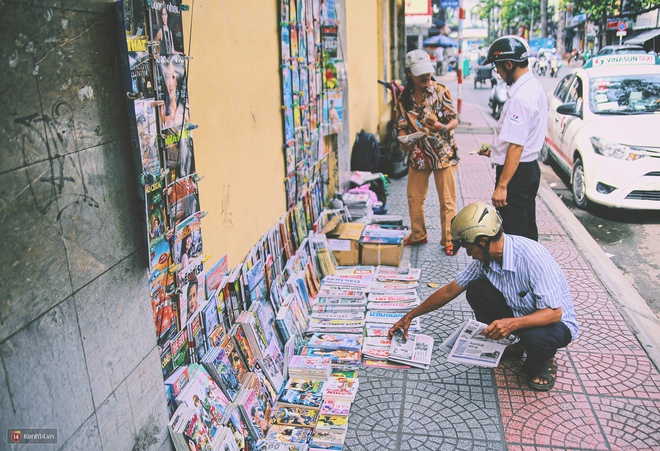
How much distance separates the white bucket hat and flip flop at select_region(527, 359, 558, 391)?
305 centimetres

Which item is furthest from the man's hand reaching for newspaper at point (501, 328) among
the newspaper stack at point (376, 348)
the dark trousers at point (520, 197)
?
the dark trousers at point (520, 197)

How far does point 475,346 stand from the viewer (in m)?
3.66

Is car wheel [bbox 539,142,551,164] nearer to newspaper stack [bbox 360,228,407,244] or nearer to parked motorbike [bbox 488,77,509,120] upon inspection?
newspaper stack [bbox 360,228,407,244]

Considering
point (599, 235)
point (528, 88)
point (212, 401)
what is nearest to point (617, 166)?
point (599, 235)

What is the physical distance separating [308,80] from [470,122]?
1100 centimetres

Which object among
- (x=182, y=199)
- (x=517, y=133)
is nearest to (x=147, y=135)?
(x=182, y=199)

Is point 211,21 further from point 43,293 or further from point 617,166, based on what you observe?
point 617,166

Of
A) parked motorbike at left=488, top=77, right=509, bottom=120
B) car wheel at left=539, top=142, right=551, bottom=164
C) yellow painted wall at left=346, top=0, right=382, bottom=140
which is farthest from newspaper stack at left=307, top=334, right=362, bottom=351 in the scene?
parked motorbike at left=488, top=77, right=509, bottom=120

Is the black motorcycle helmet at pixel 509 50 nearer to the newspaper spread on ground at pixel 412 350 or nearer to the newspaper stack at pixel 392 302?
the newspaper stack at pixel 392 302

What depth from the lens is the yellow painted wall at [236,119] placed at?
3.11 meters

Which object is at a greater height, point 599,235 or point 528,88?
point 528,88

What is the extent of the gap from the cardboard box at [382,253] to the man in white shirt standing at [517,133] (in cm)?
109

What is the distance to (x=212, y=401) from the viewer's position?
9.26 ft

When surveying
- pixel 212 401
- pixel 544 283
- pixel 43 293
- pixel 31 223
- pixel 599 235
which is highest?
pixel 31 223
